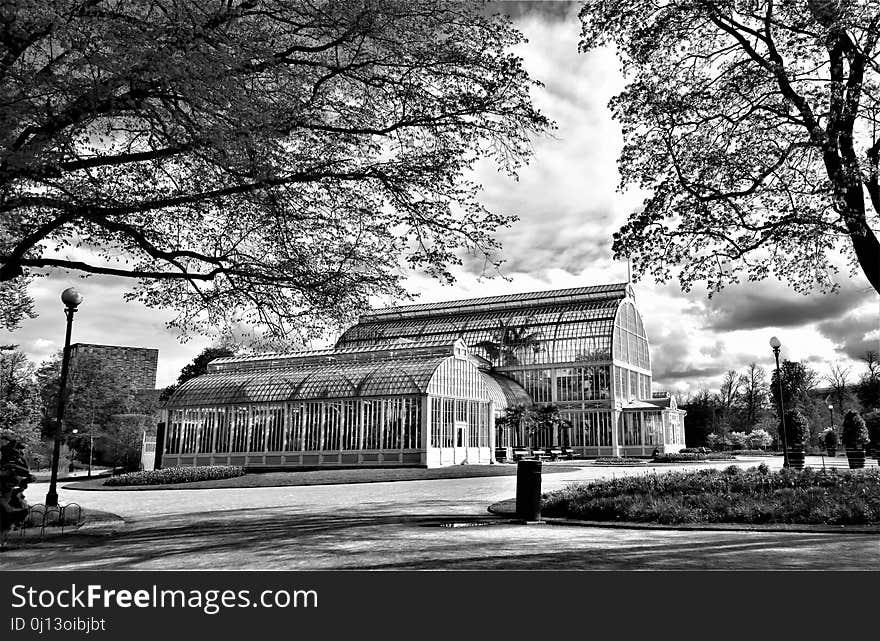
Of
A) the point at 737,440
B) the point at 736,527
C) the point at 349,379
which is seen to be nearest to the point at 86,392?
the point at 349,379

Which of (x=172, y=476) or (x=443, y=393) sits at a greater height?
(x=443, y=393)

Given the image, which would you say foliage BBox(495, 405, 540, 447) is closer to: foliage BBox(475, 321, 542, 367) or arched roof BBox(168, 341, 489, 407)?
arched roof BBox(168, 341, 489, 407)

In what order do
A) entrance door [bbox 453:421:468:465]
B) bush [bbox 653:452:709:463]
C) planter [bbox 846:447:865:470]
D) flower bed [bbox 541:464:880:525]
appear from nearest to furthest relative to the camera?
1. flower bed [bbox 541:464:880:525]
2. planter [bbox 846:447:865:470]
3. entrance door [bbox 453:421:468:465]
4. bush [bbox 653:452:709:463]

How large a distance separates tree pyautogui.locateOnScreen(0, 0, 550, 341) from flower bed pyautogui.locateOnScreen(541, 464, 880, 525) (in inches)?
198

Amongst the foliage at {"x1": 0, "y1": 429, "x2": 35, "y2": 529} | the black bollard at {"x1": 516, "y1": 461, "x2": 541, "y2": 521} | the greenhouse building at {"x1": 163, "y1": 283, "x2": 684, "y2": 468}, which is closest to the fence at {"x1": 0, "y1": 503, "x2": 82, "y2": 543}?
the foliage at {"x1": 0, "y1": 429, "x2": 35, "y2": 529}

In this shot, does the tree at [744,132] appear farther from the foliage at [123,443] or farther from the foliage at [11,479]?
the foliage at [123,443]

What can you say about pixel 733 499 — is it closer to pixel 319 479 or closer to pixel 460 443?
pixel 319 479

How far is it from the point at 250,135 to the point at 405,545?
19.0ft

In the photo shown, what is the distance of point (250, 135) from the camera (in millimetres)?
9305

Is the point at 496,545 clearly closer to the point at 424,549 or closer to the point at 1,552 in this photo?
the point at 424,549

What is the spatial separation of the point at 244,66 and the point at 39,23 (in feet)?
8.15

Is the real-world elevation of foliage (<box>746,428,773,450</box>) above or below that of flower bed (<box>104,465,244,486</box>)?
above

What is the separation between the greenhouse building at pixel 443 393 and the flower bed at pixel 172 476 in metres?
6.89

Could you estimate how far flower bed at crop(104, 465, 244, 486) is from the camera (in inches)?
1001
